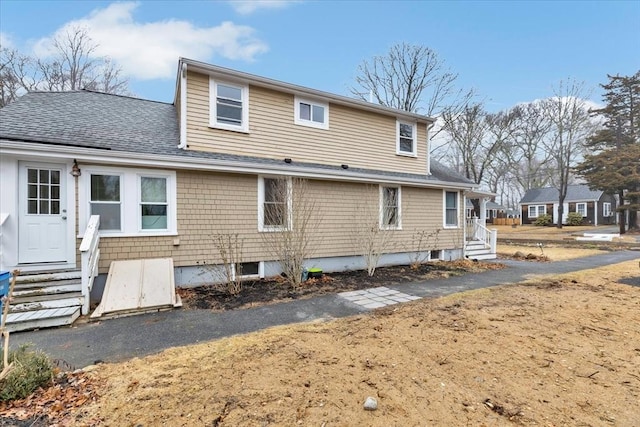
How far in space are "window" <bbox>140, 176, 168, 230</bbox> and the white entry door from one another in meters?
1.36

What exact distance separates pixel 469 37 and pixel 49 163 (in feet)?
59.1

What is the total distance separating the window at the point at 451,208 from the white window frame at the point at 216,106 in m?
7.57

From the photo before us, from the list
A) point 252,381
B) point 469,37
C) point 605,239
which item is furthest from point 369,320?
point 605,239

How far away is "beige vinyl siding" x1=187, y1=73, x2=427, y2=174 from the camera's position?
7.84 m

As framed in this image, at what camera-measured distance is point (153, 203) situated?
267 inches

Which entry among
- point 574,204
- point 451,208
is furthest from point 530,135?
point 451,208

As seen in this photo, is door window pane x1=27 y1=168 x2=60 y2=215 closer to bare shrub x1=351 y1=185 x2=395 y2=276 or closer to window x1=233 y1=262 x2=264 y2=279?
window x1=233 y1=262 x2=264 y2=279

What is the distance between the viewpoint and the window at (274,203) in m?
7.46

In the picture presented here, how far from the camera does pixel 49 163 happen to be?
19.6 ft

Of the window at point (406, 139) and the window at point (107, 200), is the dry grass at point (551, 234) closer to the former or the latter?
the window at point (406, 139)

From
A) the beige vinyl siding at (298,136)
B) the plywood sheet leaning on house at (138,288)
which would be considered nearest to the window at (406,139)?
the beige vinyl siding at (298,136)

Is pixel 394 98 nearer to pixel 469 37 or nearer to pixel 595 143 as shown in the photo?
pixel 469 37

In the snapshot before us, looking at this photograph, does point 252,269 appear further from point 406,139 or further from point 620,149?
point 620,149

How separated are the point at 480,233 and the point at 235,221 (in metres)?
10.5
